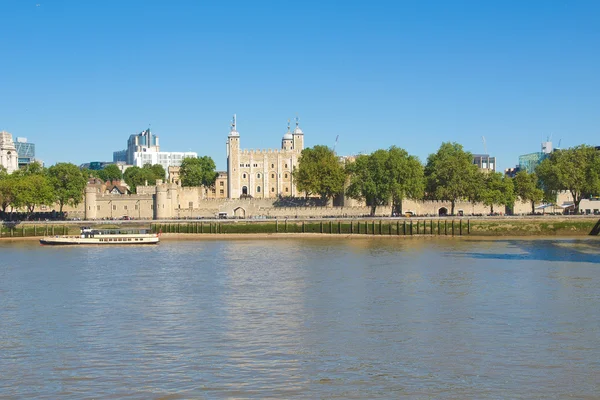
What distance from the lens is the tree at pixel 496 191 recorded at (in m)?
87.8

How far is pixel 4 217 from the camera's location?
9138 cm

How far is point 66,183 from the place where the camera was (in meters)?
92.6

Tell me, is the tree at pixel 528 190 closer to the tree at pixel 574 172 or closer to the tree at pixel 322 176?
the tree at pixel 574 172

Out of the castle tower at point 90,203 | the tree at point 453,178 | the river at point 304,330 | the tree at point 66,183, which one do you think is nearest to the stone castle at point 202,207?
the castle tower at point 90,203

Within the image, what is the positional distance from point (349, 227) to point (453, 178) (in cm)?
1610

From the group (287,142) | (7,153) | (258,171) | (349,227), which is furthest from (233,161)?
(7,153)

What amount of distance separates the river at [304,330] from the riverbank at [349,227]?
28.3 m

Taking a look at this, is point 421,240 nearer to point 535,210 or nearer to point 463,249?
point 463,249

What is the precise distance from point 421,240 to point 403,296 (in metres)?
37.2

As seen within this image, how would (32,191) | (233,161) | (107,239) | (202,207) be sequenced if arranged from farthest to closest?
(233,161) < (202,207) < (32,191) < (107,239)

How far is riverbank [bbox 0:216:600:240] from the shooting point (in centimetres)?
7644

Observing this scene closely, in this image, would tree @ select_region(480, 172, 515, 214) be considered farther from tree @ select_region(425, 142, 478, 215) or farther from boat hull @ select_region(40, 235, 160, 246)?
boat hull @ select_region(40, 235, 160, 246)

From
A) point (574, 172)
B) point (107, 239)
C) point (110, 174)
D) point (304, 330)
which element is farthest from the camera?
point (110, 174)

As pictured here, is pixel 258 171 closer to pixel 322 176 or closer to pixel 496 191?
pixel 322 176
